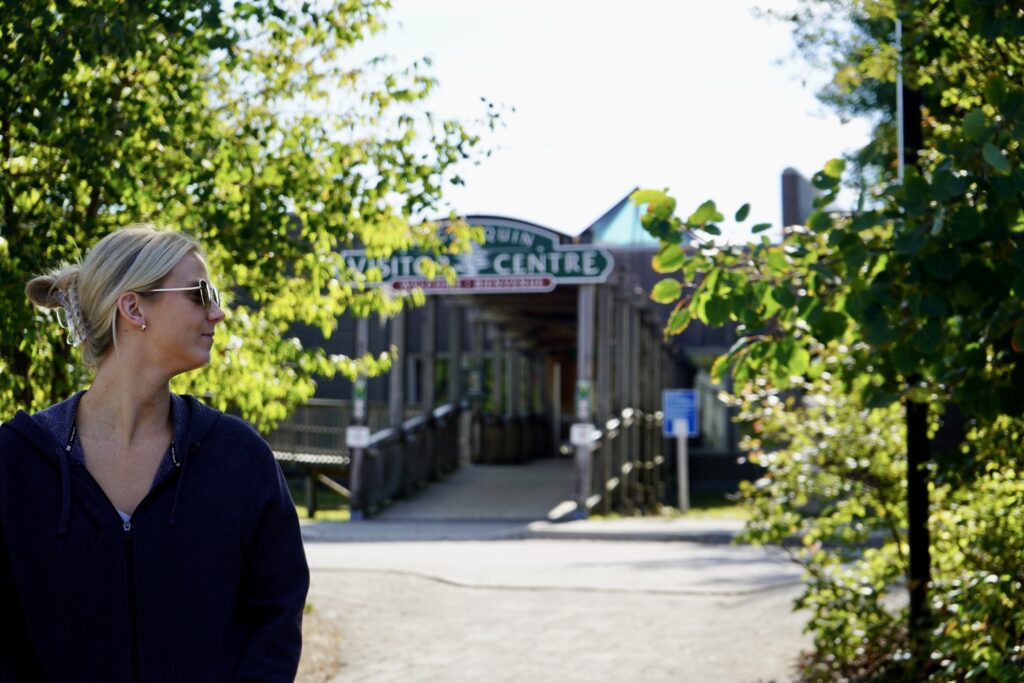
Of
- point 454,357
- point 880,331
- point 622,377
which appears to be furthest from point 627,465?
point 880,331

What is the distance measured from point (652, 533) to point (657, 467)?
12.1 metres

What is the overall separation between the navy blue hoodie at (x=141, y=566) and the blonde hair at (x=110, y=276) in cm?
14

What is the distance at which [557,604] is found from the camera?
11359mm

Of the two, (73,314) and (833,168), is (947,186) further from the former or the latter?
(73,314)

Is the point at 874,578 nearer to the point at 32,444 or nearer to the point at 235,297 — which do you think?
the point at 235,297

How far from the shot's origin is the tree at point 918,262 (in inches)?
191

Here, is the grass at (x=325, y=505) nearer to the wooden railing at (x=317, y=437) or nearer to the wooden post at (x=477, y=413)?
the wooden railing at (x=317, y=437)

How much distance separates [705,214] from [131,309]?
3.18 metres

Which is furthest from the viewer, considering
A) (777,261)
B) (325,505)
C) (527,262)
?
(325,505)

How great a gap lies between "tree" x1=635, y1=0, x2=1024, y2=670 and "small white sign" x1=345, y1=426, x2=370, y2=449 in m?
14.7

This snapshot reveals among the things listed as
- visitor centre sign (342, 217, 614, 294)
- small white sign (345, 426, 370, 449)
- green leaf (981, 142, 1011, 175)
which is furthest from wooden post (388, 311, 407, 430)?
green leaf (981, 142, 1011, 175)

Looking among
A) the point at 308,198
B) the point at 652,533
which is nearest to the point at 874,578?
the point at 308,198

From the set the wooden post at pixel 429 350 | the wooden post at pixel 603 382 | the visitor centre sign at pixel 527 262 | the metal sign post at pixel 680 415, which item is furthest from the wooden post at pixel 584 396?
the wooden post at pixel 429 350

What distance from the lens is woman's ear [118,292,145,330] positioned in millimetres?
2848
